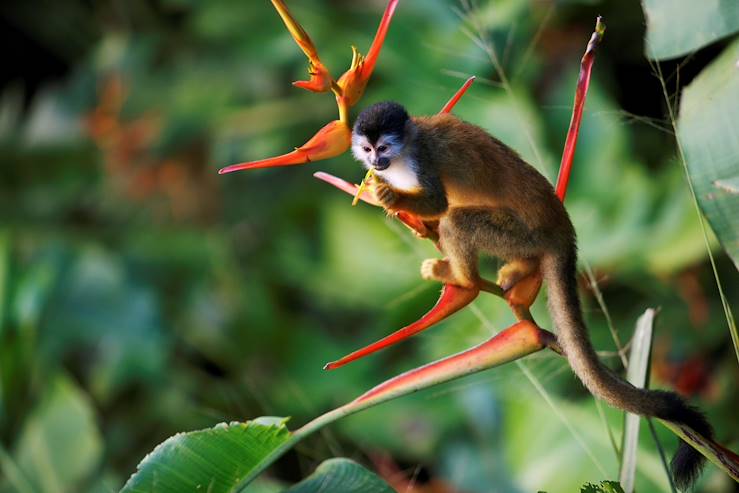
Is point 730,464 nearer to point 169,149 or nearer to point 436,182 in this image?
point 436,182

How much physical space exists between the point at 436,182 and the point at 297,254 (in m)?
2.09

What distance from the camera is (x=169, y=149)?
11.8ft

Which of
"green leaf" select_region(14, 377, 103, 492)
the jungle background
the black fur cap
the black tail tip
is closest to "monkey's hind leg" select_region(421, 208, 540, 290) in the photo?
the black fur cap

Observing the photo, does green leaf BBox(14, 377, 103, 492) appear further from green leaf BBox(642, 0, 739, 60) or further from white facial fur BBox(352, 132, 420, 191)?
green leaf BBox(642, 0, 739, 60)

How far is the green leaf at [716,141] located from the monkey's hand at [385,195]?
29 cm

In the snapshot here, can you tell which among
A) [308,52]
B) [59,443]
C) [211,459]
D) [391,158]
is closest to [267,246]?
[59,443]

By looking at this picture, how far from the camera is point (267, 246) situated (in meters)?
3.56

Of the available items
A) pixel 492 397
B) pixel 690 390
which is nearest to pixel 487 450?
pixel 492 397

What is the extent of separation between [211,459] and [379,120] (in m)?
0.40

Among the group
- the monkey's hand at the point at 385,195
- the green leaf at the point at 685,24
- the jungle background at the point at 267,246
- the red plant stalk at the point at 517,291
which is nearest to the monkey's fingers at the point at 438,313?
the red plant stalk at the point at 517,291

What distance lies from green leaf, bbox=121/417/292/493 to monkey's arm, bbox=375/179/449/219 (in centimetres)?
23

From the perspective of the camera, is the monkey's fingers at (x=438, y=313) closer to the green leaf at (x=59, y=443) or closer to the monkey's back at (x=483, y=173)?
the monkey's back at (x=483, y=173)

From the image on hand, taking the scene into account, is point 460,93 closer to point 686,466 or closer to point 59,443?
point 686,466

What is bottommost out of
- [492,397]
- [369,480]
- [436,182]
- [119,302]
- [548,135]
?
[119,302]
